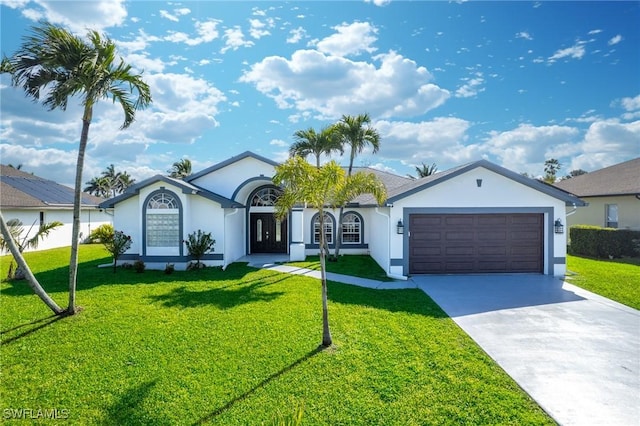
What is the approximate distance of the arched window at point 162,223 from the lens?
14.7 metres

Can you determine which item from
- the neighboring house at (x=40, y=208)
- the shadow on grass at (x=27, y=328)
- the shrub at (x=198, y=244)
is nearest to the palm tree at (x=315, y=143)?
the shrub at (x=198, y=244)

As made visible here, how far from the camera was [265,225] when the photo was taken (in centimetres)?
1955

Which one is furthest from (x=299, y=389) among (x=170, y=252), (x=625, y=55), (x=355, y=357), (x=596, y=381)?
(x=625, y=55)

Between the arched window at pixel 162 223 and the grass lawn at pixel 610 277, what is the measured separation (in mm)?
16020

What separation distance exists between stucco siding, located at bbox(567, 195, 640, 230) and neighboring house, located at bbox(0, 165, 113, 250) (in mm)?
29324

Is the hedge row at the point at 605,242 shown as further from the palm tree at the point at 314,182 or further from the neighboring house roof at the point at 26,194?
the neighboring house roof at the point at 26,194

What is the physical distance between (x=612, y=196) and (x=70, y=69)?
1002 inches

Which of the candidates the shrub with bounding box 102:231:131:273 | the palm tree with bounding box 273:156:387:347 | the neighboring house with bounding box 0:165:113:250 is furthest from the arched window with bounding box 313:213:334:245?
the neighboring house with bounding box 0:165:113:250

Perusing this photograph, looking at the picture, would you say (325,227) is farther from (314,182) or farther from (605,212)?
(605,212)

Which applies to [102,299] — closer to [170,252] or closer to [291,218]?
[170,252]

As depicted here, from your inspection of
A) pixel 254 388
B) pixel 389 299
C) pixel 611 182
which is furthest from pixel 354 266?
pixel 611 182

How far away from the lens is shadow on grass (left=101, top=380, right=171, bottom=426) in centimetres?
446

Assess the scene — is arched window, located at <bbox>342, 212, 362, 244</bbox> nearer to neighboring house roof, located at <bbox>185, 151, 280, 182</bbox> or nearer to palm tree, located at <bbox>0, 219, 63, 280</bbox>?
neighboring house roof, located at <bbox>185, 151, 280, 182</bbox>

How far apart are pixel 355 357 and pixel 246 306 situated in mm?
4174
